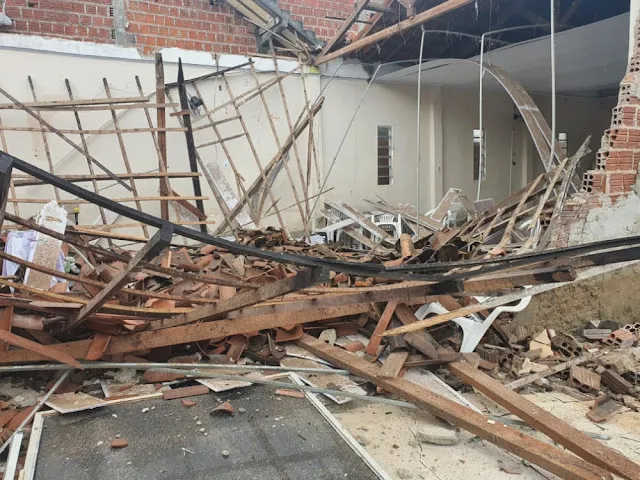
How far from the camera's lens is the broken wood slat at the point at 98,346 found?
9.82 ft

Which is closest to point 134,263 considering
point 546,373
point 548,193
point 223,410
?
point 223,410

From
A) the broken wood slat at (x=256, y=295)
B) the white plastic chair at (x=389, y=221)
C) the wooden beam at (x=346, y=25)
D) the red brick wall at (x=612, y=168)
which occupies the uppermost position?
the wooden beam at (x=346, y=25)

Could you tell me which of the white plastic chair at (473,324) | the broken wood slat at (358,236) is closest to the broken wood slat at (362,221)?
the broken wood slat at (358,236)

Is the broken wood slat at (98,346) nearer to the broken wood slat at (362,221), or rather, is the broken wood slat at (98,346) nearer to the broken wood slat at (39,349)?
the broken wood slat at (39,349)

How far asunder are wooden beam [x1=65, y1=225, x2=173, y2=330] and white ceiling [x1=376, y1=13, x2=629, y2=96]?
6.08 meters

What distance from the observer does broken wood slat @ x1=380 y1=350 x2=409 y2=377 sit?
3057 millimetres

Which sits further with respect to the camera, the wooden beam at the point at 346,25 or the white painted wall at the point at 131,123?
the wooden beam at the point at 346,25

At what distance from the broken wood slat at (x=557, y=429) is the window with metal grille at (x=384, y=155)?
6.37m

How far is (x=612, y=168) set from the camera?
4.45m

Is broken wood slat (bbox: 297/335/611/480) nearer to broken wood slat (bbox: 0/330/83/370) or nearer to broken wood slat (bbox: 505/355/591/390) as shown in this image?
broken wood slat (bbox: 505/355/591/390)

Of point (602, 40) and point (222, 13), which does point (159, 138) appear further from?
point (602, 40)

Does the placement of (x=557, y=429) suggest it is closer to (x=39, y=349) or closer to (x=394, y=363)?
(x=394, y=363)

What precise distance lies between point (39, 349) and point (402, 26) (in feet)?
18.7

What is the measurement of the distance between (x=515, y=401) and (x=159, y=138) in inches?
193
